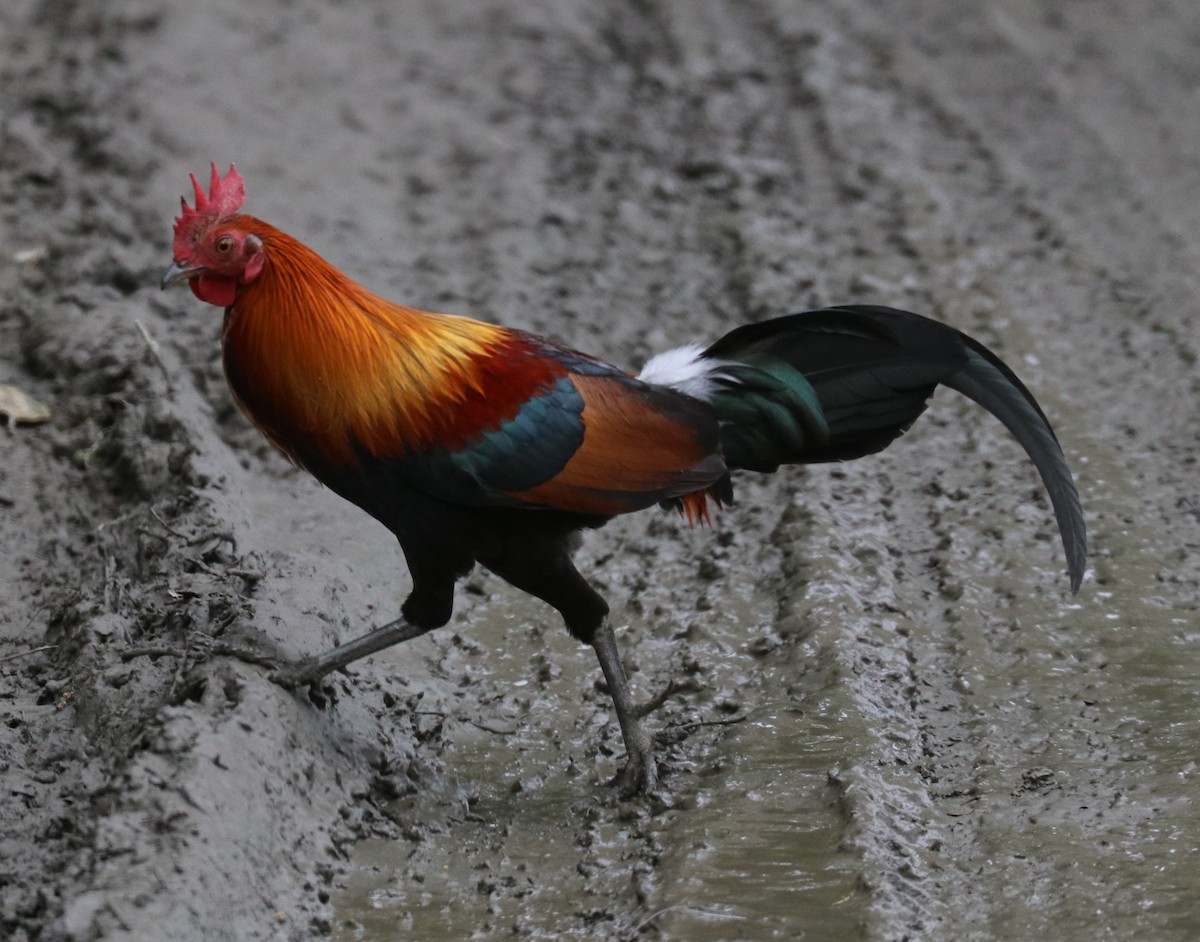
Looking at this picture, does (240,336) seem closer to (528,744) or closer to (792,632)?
(528,744)

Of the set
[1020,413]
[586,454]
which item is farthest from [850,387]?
[586,454]

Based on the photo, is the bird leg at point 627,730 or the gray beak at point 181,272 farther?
the bird leg at point 627,730

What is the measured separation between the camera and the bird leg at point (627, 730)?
14.3 ft

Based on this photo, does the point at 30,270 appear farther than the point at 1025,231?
No

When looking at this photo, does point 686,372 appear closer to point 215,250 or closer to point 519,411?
point 519,411

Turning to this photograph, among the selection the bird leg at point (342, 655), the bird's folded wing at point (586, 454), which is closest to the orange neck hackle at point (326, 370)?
the bird's folded wing at point (586, 454)

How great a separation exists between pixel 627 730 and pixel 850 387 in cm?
126

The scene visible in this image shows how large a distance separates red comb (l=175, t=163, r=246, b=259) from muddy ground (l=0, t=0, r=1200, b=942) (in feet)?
3.67

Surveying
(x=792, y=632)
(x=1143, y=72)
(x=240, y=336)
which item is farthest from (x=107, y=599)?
(x=1143, y=72)

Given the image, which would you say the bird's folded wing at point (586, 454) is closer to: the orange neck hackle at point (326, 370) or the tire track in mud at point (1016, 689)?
the orange neck hackle at point (326, 370)

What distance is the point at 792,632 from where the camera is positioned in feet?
16.4

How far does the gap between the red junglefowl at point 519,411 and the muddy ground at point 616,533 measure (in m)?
0.46

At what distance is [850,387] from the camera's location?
4.44 meters

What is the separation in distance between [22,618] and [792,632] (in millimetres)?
2645
